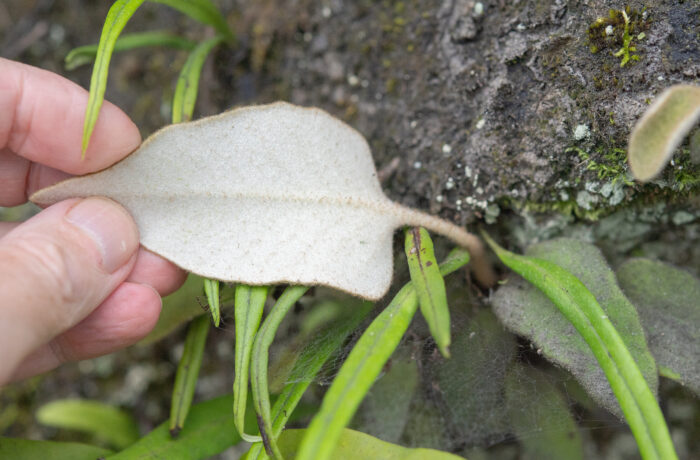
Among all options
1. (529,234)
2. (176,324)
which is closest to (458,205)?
(529,234)

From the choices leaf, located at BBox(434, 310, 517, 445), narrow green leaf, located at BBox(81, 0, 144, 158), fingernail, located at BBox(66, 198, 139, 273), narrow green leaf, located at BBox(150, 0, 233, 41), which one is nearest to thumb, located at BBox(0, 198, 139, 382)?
fingernail, located at BBox(66, 198, 139, 273)

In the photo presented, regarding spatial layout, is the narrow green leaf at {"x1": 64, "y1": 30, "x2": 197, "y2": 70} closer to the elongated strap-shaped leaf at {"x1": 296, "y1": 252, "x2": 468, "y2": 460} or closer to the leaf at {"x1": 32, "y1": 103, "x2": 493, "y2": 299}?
the leaf at {"x1": 32, "y1": 103, "x2": 493, "y2": 299}

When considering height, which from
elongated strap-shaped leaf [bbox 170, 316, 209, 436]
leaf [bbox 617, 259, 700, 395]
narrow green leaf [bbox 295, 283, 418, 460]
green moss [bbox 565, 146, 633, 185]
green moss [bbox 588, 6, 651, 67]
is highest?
green moss [bbox 588, 6, 651, 67]

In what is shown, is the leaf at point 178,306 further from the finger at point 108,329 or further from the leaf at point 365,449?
the leaf at point 365,449

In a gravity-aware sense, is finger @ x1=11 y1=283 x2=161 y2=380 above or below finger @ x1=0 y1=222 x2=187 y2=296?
below

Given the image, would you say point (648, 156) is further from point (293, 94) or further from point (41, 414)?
point (41, 414)

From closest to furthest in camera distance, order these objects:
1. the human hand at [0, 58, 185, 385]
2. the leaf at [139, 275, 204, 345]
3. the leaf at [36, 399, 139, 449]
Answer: the human hand at [0, 58, 185, 385] < the leaf at [139, 275, 204, 345] < the leaf at [36, 399, 139, 449]

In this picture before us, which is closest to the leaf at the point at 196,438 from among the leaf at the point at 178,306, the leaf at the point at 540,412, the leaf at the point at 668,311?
the leaf at the point at 178,306
